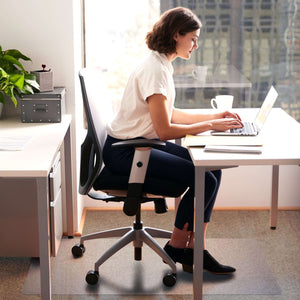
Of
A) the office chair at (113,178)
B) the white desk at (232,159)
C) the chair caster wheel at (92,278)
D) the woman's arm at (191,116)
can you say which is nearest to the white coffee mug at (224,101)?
the woman's arm at (191,116)

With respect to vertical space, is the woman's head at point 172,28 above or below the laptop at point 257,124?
above

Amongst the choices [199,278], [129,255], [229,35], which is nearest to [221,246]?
[129,255]

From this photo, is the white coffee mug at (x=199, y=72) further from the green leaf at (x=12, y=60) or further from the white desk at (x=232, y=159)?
the green leaf at (x=12, y=60)

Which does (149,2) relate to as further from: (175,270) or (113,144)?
(175,270)

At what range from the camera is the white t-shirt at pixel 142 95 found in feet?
9.02

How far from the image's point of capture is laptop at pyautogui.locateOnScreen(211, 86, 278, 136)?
9.12 feet

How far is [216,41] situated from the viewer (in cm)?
379

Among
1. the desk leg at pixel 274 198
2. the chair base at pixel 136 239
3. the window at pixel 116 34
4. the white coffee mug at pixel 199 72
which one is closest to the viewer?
the chair base at pixel 136 239

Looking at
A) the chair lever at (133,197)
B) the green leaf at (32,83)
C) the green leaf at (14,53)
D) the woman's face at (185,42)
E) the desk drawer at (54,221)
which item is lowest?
the desk drawer at (54,221)

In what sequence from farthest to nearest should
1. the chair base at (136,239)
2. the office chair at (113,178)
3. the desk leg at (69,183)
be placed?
the desk leg at (69,183)
the chair base at (136,239)
the office chair at (113,178)

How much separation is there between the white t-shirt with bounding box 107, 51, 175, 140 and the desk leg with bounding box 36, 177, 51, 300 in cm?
69

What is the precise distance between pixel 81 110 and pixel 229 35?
1.03 metres

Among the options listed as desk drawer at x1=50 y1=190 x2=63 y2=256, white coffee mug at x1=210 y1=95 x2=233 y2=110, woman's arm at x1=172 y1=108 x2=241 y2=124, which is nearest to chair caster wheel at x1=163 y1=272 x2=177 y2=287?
desk drawer at x1=50 y1=190 x2=63 y2=256

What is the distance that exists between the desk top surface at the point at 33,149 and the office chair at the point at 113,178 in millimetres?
181
